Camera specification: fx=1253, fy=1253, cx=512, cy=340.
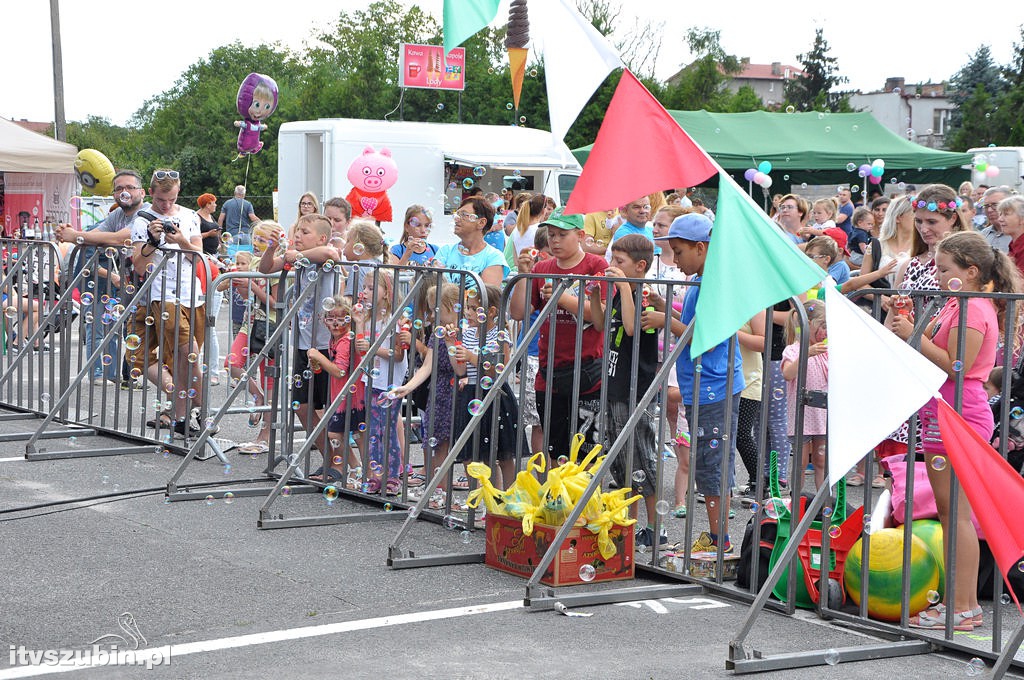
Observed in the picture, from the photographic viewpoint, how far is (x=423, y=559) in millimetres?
6070

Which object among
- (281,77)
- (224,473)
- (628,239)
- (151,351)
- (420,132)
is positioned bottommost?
(224,473)

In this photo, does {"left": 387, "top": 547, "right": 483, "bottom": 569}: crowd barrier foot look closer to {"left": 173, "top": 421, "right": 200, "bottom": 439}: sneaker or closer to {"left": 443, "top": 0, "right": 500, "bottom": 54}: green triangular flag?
{"left": 443, "top": 0, "right": 500, "bottom": 54}: green triangular flag

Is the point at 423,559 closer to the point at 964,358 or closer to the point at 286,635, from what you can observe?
the point at 286,635

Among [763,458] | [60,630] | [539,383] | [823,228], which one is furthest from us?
[823,228]

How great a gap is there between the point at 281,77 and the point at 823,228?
6579cm

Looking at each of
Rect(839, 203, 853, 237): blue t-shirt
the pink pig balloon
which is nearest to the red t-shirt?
Rect(839, 203, 853, 237): blue t-shirt

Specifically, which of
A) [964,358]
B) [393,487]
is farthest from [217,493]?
[964,358]

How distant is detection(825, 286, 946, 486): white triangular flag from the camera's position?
4.45 metres

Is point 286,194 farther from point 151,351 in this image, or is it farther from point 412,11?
point 412,11

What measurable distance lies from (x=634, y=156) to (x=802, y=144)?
20814mm

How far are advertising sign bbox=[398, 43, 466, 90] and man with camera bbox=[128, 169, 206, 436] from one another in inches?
712

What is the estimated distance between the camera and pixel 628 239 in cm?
646

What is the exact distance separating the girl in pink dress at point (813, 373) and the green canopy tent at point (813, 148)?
1611 centimetres

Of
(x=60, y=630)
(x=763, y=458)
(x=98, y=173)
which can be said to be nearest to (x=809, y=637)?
(x=763, y=458)
